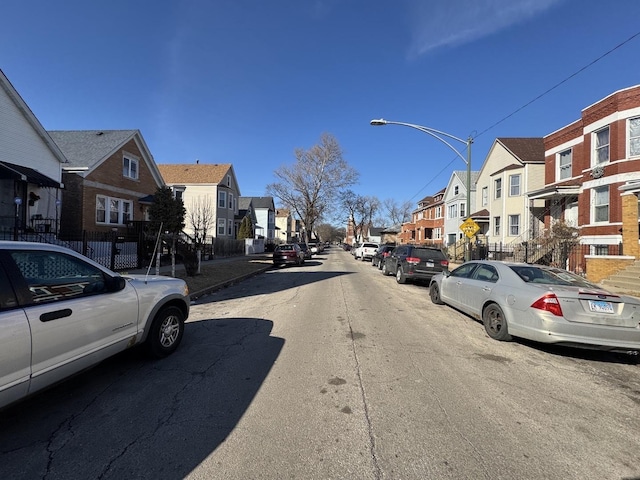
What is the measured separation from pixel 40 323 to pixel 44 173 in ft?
55.4

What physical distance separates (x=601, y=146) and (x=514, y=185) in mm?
9434

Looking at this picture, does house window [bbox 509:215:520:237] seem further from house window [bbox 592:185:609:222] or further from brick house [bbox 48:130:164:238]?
brick house [bbox 48:130:164:238]

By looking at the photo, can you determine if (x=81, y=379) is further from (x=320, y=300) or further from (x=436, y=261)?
(x=436, y=261)

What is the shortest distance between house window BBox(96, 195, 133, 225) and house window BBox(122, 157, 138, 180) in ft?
5.76

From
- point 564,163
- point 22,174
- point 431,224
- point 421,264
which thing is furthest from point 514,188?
point 22,174

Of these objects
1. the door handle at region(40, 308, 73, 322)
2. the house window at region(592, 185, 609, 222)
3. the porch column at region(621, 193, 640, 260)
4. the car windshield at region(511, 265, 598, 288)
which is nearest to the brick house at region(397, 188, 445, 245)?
the house window at region(592, 185, 609, 222)

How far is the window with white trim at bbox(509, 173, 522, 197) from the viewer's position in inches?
1033

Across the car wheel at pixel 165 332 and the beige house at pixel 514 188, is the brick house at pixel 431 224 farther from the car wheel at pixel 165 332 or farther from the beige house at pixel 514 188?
the car wheel at pixel 165 332

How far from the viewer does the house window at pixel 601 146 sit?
1691 cm

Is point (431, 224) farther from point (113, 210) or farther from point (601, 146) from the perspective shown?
point (113, 210)

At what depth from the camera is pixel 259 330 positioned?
6.57 meters

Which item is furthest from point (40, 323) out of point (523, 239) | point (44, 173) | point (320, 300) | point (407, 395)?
point (523, 239)

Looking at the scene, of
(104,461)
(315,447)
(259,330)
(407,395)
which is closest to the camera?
(104,461)

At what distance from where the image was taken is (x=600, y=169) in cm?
1664
